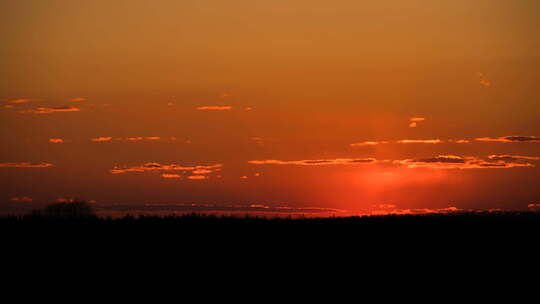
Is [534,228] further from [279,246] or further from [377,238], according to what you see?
[279,246]

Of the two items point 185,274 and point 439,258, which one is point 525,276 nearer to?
point 439,258

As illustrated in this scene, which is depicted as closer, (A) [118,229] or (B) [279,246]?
(B) [279,246]

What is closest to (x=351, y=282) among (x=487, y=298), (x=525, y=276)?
(x=487, y=298)

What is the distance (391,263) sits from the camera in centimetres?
3731

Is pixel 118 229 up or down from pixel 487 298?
up

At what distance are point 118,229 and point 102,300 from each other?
1726 centimetres

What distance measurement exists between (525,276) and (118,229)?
23425 millimetres

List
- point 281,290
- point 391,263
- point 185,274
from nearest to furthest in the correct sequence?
point 281,290 < point 185,274 < point 391,263

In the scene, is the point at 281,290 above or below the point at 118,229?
below


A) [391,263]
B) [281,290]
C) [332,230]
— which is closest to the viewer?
[281,290]

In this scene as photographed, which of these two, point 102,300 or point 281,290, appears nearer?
point 102,300

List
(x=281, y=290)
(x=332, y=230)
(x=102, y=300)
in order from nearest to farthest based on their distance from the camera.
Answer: (x=102, y=300), (x=281, y=290), (x=332, y=230)

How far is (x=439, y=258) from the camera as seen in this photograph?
3881 cm

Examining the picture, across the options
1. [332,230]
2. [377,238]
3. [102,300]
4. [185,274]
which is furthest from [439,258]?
[102,300]
